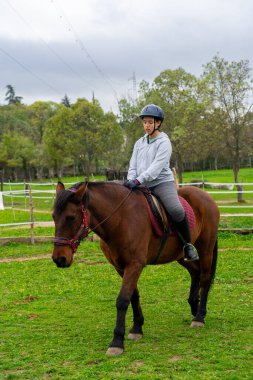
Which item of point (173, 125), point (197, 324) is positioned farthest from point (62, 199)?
point (173, 125)

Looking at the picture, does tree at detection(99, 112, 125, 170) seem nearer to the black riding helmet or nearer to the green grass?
the green grass

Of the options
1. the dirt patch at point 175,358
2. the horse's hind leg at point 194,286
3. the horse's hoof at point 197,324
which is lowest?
the horse's hoof at point 197,324

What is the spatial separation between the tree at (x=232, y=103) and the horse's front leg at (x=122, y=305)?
24.3 meters

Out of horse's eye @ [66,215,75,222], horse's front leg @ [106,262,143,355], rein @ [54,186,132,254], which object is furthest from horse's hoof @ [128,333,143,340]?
horse's eye @ [66,215,75,222]

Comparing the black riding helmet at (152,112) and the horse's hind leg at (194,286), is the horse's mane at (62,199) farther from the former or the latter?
the horse's hind leg at (194,286)

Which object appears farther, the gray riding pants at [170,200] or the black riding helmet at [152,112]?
the black riding helmet at [152,112]

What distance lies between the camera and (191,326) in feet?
20.1

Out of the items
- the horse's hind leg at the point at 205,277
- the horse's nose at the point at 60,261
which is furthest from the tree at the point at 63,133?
the horse's nose at the point at 60,261

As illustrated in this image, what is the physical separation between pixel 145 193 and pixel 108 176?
30750 mm

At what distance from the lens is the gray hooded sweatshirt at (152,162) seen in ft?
18.7

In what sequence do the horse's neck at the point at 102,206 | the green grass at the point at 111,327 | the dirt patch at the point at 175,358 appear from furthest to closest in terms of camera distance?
the horse's neck at the point at 102,206 < the dirt patch at the point at 175,358 < the green grass at the point at 111,327

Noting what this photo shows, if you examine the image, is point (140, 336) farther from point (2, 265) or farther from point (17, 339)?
point (2, 265)

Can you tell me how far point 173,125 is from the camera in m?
38.4

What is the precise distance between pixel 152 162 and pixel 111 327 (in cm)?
228
